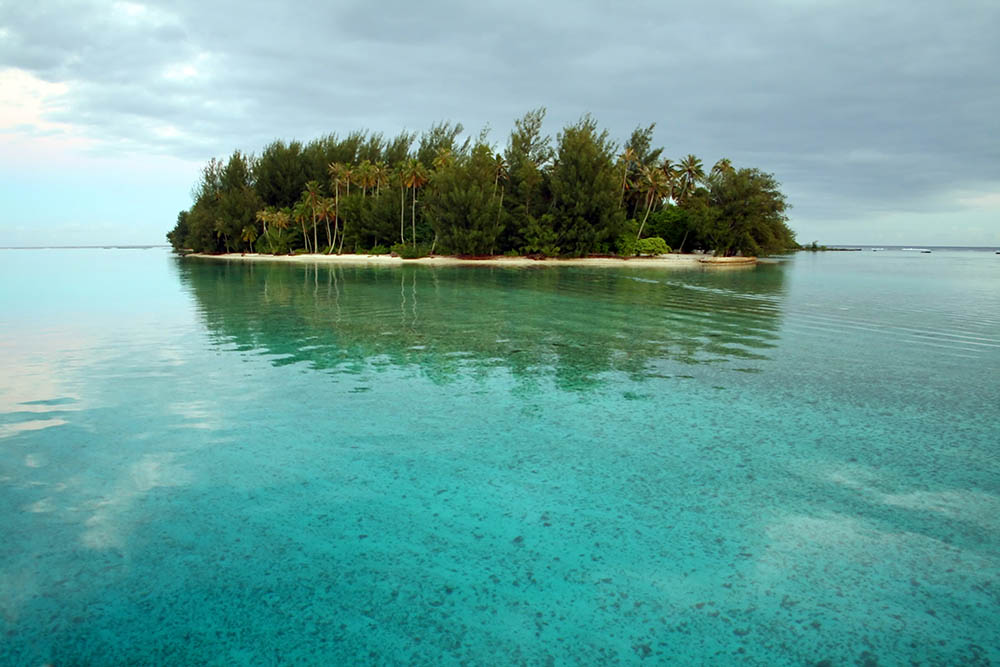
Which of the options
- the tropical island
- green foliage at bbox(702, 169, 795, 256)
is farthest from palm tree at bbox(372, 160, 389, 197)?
green foliage at bbox(702, 169, 795, 256)

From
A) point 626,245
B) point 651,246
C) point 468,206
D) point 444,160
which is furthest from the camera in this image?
point 444,160

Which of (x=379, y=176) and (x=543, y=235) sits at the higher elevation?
(x=379, y=176)

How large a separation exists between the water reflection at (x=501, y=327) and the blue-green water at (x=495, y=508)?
244 mm

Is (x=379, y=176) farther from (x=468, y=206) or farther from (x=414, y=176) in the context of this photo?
(x=468, y=206)

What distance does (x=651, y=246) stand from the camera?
189ft

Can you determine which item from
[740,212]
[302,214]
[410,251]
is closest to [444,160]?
[410,251]

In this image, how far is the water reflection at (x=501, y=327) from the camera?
1010cm

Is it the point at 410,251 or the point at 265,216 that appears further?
the point at 265,216

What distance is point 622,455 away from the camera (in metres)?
5.70

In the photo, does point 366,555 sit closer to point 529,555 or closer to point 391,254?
point 529,555

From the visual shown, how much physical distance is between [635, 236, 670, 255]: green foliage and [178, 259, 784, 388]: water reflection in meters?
32.7

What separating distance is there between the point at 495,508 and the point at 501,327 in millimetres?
9625

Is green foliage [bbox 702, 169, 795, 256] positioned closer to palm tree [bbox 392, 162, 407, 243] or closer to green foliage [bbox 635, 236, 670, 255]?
green foliage [bbox 635, 236, 670, 255]

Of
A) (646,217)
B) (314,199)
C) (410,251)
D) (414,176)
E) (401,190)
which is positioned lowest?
(410,251)
